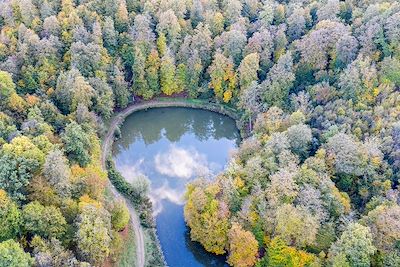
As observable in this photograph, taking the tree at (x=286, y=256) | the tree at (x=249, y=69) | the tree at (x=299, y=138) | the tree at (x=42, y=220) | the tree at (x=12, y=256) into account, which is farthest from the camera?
the tree at (x=249, y=69)

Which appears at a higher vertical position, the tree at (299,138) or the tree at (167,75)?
the tree at (167,75)

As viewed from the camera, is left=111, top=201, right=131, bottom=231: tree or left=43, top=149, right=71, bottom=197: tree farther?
left=111, top=201, right=131, bottom=231: tree

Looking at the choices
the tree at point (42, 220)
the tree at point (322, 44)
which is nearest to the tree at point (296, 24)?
the tree at point (322, 44)

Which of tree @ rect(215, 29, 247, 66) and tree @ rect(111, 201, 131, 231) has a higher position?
tree @ rect(215, 29, 247, 66)

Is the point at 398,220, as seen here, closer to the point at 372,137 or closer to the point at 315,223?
the point at 315,223

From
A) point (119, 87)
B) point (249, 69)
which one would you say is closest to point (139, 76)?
point (119, 87)

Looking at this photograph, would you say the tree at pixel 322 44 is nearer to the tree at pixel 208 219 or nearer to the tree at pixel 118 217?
the tree at pixel 208 219

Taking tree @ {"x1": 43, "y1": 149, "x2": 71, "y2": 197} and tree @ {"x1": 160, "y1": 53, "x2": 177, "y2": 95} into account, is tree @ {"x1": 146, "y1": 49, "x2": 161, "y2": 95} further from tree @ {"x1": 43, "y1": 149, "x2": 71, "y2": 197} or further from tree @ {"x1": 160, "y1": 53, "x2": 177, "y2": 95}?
tree @ {"x1": 43, "y1": 149, "x2": 71, "y2": 197}

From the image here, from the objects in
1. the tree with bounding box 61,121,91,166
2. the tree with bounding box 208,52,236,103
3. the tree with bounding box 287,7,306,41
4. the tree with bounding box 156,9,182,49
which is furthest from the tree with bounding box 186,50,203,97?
the tree with bounding box 61,121,91,166
